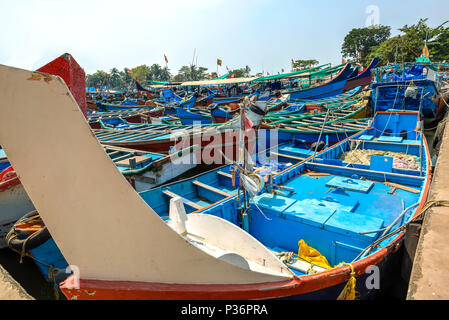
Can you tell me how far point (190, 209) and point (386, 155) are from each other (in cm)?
647

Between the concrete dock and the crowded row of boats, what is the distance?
770mm

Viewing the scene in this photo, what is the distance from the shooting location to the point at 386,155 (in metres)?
7.83

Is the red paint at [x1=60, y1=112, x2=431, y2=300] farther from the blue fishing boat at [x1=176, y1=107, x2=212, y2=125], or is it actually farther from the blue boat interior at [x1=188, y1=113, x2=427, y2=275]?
the blue fishing boat at [x1=176, y1=107, x2=212, y2=125]

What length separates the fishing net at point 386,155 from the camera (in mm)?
6836

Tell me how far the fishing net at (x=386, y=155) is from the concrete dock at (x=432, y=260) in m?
4.64

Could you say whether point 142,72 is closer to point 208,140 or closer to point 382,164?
point 208,140

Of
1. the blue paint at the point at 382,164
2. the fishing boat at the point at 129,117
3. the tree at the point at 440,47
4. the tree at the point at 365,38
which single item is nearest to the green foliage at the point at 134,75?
the tree at the point at 365,38

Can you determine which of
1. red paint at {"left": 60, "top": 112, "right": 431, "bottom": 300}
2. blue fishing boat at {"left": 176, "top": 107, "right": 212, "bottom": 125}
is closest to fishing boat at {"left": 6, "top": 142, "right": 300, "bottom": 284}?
red paint at {"left": 60, "top": 112, "right": 431, "bottom": 300}

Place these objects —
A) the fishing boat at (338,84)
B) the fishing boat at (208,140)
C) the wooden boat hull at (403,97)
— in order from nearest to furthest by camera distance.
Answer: the fishing boat at (208,140) < the wooden boat hull at (403,97) < the fishing boat at (338,84)

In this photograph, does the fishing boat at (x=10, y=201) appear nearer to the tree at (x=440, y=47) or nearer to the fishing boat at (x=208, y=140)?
the fishing boat at (x=208, y=140)

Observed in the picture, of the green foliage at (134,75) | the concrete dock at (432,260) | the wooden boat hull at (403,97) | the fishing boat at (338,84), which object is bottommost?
the concrete dock at (432,260)

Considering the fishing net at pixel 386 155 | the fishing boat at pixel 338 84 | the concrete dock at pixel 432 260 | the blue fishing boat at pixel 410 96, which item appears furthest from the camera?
the fishing boat at pixel 338 84
